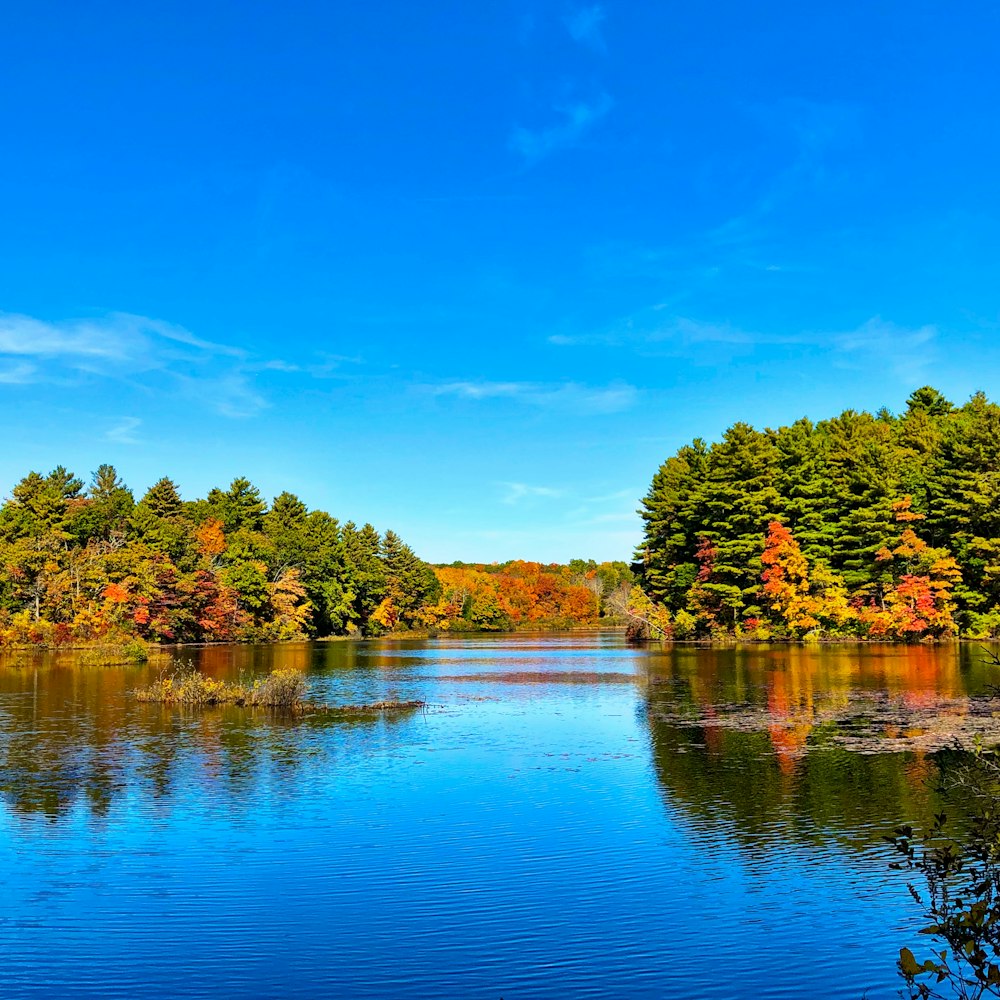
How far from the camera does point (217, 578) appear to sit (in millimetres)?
69500

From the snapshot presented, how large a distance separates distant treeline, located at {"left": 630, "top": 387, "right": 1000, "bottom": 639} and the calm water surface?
3497 cm

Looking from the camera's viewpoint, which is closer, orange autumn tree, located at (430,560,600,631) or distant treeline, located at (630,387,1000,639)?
distant treeline, located at (630,387,1000,639)

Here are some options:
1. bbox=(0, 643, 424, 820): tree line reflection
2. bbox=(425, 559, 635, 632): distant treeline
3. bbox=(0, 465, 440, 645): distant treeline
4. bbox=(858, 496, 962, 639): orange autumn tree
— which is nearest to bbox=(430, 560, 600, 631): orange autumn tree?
bbox=(425, 559, 635, 632): distant treeline

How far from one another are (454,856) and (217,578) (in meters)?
62.4

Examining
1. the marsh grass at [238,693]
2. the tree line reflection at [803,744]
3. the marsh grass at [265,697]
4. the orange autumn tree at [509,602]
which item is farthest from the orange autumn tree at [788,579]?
the orange autumn tree at [509,602]

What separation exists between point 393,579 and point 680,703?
76.4 metres

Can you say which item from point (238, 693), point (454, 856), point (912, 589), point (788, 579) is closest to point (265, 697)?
point (238, 693)

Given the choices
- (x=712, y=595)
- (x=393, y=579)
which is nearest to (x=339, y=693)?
(x=712, y=595)

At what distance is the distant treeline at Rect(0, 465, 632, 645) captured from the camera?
196ft

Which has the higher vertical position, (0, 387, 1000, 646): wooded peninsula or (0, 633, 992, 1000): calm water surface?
(0, 387, 1000, 646): wooded peninsula

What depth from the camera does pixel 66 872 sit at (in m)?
9.94

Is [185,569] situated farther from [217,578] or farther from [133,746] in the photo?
[133,746]

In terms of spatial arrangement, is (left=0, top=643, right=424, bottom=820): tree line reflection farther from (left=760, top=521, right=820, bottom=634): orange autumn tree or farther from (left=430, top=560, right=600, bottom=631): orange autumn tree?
(left=430, top=560, right=600, bottom=631): orange autumn tree

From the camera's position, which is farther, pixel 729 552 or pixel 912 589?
pixel 729 552
